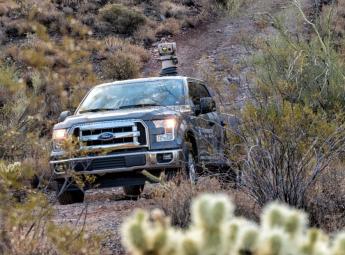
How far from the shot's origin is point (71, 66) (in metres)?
7.18

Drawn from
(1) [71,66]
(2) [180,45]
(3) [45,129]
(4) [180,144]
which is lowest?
(2) [180,45]

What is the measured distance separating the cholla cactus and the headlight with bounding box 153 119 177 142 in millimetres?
7276

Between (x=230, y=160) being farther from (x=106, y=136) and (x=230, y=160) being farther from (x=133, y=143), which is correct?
(x=106, y=136)

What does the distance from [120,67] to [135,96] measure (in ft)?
46.1

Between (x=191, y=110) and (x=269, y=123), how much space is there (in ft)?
9.78

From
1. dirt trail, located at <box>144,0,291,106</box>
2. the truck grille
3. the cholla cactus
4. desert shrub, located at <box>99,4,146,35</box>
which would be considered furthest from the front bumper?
desert shrub, located at <box>99,4,146,35</box>

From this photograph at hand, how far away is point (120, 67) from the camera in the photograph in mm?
24156

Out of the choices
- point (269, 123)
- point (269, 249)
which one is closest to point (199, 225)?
point (269, 249)

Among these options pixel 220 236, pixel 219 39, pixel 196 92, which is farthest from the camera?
pixel 219 39

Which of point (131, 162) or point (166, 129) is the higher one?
point (166, 129)

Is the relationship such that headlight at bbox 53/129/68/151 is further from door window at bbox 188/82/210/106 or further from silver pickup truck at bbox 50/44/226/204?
door window at bbox 188/82/210/106

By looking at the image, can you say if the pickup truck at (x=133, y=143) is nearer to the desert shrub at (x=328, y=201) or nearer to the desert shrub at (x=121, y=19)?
the desert shrub at (x=328, y=201)

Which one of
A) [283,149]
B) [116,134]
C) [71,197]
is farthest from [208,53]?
[283,149]

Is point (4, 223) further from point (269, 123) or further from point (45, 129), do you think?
point (45, 129)
